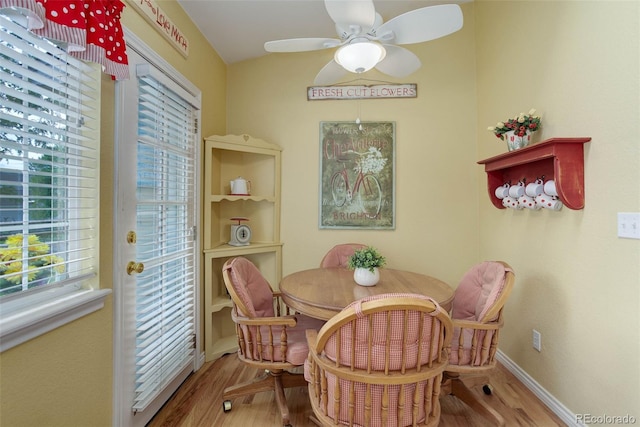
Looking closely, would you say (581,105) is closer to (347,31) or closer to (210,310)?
(347,31)

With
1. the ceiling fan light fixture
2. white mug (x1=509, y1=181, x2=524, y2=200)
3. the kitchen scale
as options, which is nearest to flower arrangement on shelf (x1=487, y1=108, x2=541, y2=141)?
white mug (x1=509, y1=181, x2=524, y2=200)

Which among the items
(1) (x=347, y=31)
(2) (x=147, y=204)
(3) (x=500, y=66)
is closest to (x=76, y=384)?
(2) (x=147, y=204)

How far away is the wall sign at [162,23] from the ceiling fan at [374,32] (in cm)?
70

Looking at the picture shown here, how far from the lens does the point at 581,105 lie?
5.22 feet

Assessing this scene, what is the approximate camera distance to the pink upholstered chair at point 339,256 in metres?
2.54

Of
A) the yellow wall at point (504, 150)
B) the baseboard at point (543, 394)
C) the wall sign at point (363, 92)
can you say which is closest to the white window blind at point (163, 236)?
the yellow wall at point (504, 150)

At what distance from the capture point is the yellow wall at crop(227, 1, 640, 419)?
141 cm

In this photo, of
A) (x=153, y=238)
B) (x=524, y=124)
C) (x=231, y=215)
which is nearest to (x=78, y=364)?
(x=153, y=238)

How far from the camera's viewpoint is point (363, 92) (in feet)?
9.22

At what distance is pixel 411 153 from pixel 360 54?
1431 mm

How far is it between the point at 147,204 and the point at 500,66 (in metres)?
2.80

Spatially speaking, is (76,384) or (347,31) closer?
(76,384)

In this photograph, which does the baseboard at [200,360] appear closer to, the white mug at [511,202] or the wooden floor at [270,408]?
the wooden floor at [270,408]

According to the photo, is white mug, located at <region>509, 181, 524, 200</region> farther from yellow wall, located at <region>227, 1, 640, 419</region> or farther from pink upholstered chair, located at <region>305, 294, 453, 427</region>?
pink upholstered chair, located at <region>305, 294, 453, 427</region>
